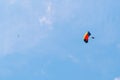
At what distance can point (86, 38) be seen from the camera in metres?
70.8

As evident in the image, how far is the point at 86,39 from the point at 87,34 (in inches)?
65.7

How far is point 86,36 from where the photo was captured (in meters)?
70.8

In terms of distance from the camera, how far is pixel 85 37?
70.3 meters

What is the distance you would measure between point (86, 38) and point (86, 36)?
597mm

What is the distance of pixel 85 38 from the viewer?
70.1 m

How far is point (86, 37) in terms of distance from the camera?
Result: 70812 millimetres

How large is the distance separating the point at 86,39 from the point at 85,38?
2.74ft

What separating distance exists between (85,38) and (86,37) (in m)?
0.84

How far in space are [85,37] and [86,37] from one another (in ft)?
2.01

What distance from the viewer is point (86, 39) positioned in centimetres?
7081

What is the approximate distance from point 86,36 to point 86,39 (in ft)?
2.94

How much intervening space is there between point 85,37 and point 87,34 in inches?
42.4

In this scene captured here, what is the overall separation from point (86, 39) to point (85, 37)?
85cm

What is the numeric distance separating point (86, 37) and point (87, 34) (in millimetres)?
1174
